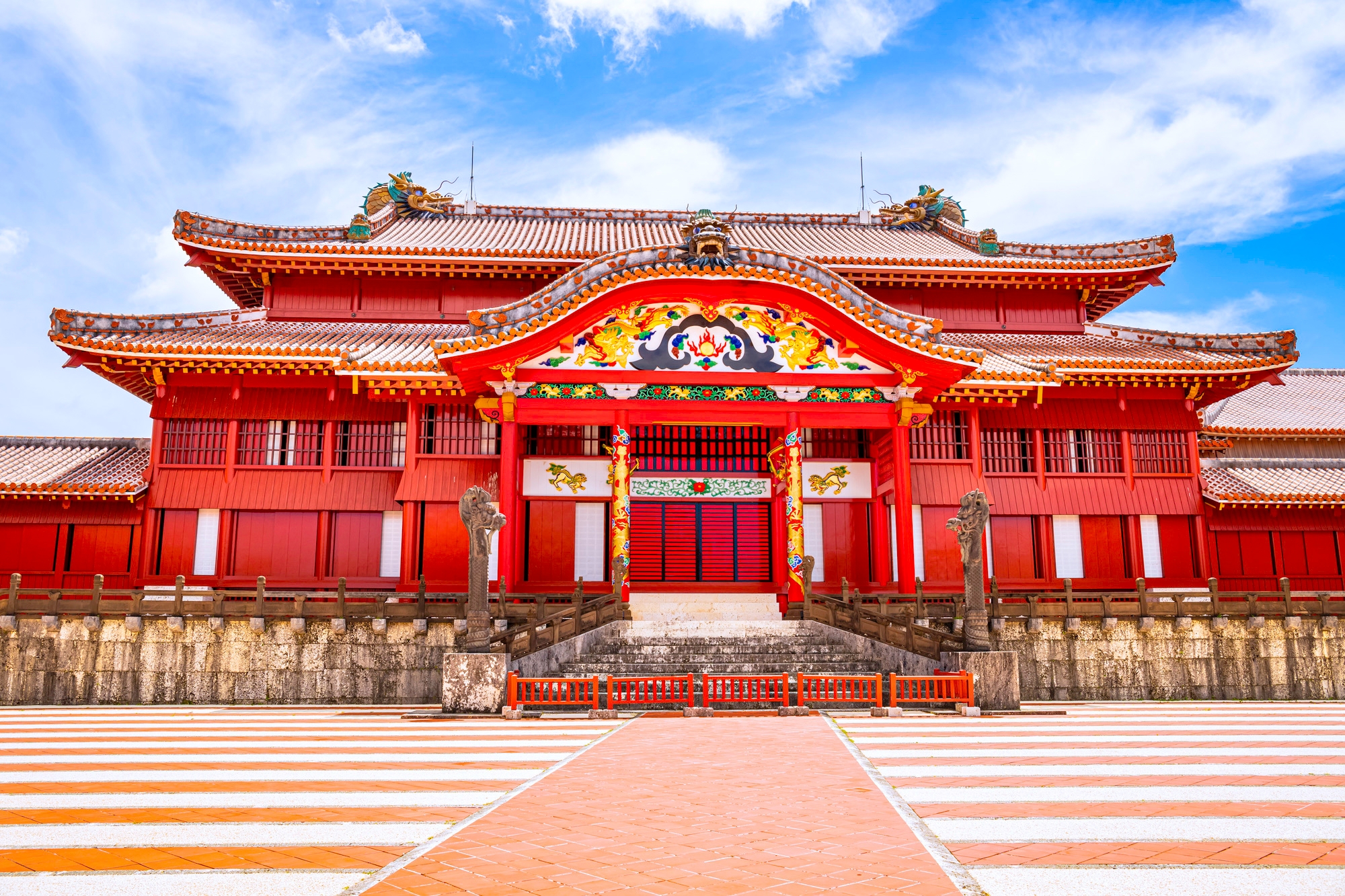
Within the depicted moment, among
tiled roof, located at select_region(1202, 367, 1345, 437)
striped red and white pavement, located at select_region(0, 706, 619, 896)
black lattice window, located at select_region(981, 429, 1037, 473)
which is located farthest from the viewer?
tiled roof, located at select_region(1202, 367, 1345, 437)

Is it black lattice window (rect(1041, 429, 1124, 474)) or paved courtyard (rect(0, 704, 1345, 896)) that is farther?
black lattice window (rect(1041, 429, 1124, 474))

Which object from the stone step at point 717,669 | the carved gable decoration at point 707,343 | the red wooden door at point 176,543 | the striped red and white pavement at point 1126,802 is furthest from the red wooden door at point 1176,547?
the red wooden door at point 176,543

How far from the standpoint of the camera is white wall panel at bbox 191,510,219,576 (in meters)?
19.2

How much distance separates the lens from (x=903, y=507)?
60.3 ft

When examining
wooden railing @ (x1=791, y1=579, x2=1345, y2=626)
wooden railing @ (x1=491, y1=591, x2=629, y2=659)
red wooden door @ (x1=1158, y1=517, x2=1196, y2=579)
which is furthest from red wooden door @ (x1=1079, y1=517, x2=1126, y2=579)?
wooden railing @ (x1=491, y1=591, x2=629, y2=659)

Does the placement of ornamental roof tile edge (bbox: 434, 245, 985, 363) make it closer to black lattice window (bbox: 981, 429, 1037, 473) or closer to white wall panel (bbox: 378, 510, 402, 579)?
black lattice window (bbox: 981, 429, 1037, 473)

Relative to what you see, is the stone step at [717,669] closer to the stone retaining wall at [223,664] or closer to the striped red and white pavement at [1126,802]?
the stone retaining wall at [223,664]

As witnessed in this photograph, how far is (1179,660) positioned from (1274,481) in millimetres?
6995

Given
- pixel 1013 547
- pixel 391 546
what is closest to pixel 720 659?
pixel 391 546

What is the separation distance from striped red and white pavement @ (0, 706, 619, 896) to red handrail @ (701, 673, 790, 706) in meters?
2.21

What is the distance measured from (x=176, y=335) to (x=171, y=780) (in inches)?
605

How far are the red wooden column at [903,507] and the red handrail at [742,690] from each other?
5719 mm

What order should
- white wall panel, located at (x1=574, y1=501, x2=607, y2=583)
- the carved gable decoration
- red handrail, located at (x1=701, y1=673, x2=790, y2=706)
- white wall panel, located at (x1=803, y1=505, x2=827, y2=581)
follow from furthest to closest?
white wall panel, located at (x1=803, y1=505, x2=827, y2=581)
white wall panel, located at (x1=574, y1=501, x2=607, y2=583)
the carved gable decoration
red handrail, located at (x1=701, y1=673, x2=790, y2=706)

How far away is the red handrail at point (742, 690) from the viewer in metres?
12.7
